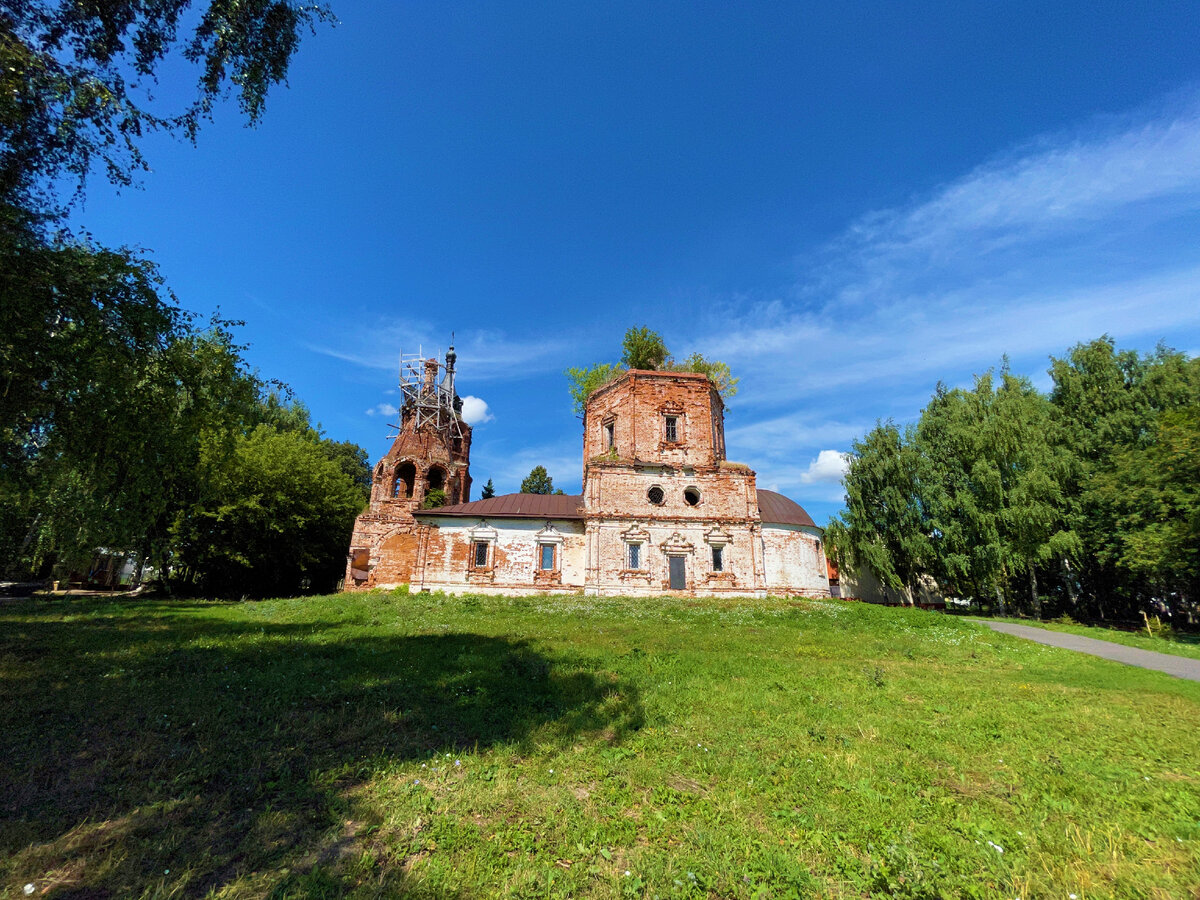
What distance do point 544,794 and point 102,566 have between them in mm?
45595

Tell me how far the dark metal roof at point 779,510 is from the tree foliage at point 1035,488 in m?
2.59

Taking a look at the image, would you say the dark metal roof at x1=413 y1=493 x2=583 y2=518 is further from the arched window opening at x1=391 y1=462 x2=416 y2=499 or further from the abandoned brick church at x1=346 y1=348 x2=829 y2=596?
the arched window opening at x1=391 y1=462 x2=416 y2=499

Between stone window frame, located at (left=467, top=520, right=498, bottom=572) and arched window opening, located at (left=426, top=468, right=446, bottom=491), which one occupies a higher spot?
arched window opening, located at (left=426, top=468, right=446, bottom=491)

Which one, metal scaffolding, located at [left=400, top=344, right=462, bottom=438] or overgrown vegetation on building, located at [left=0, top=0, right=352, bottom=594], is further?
metal scaffolding, located at [left=400, top=344, right=462, bottom=438]

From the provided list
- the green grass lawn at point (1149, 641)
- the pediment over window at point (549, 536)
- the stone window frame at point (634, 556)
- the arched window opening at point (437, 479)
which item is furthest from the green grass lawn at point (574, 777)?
the arched window opening at point (437, 479)

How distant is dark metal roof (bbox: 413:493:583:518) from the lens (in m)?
24.6

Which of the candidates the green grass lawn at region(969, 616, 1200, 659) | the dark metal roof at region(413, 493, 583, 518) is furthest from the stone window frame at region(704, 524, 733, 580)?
the green grass lawn at region(969, 616, 1200, 659)

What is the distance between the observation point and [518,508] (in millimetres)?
25594

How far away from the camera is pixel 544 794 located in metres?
4.79

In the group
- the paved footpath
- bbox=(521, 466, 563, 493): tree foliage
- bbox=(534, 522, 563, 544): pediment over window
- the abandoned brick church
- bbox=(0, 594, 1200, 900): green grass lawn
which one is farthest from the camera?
bbox=(521, 466, 563, 493): tree foliage

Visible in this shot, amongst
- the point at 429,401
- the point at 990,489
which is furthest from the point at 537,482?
the point at 990,489

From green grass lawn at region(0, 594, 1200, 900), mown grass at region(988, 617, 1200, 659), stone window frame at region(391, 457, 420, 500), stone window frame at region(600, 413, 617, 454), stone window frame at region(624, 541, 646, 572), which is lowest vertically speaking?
mown grass at region(988, 617, 1200, 659)

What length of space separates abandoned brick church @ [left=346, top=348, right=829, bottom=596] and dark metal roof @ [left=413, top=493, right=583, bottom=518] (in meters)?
0.08

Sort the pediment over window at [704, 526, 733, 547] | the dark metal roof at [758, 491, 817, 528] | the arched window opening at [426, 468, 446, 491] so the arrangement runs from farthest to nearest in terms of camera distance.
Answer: the arched window opening at [426, 468, 446, 491]
the dark metal roof at [758, 491, 817, 528]
the pediment over window at [704, 526, 733, 547]
